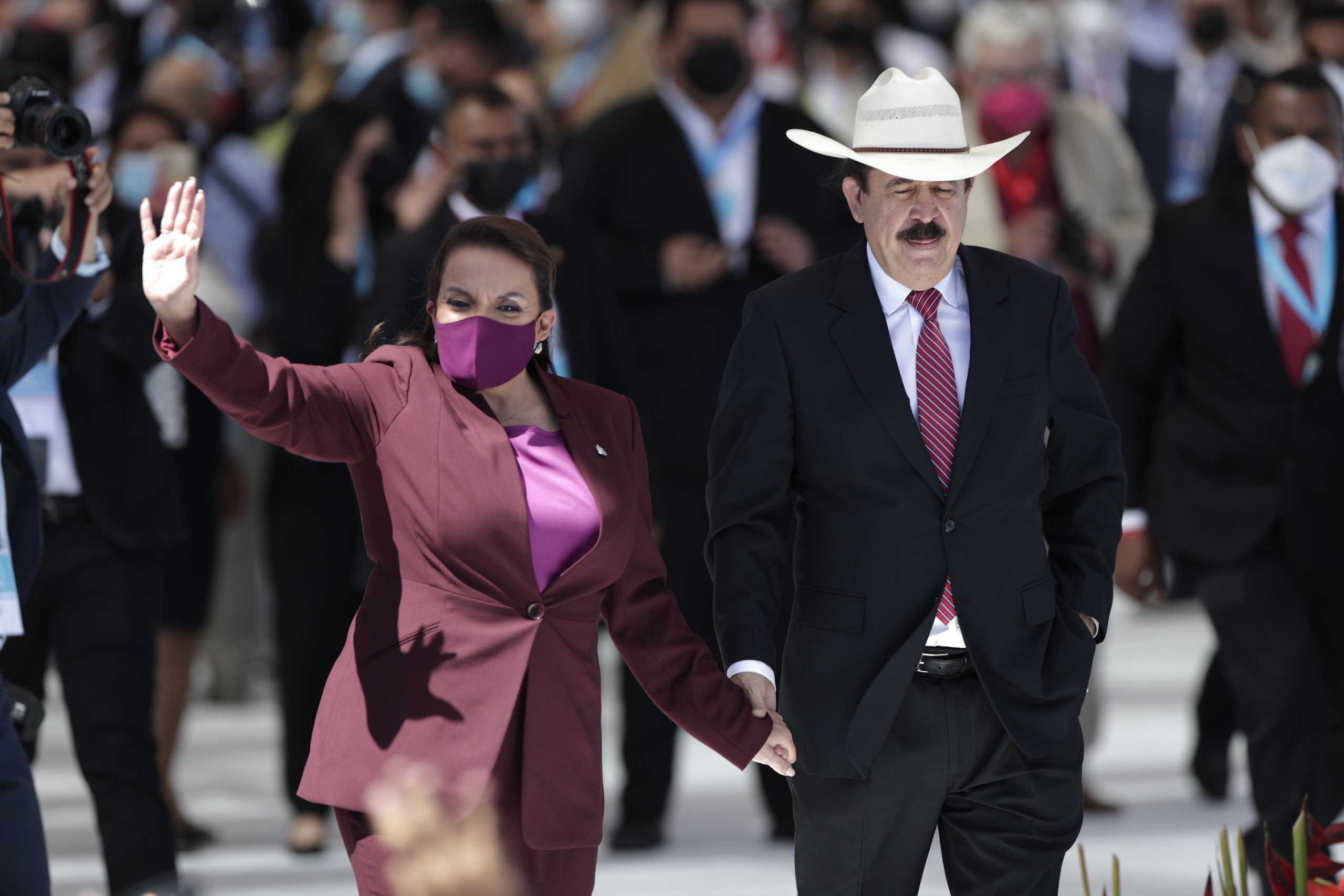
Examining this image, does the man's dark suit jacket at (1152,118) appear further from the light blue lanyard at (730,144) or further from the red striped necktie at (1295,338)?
the red striped necktie at (1295,338)

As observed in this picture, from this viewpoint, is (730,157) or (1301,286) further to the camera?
(730,157)

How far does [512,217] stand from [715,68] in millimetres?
1297

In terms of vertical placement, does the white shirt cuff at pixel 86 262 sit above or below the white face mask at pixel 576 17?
below

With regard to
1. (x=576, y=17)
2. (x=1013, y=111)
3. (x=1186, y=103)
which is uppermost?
(x=576, y=17)

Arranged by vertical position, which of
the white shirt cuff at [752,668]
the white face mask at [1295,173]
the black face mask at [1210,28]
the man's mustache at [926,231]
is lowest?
the white shirt cuff at [752,668]

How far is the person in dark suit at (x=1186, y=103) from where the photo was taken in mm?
10227

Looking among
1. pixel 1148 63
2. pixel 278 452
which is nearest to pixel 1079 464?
pixel 278 452

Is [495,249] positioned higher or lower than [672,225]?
lower

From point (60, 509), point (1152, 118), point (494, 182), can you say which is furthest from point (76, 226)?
point (1152, 118)

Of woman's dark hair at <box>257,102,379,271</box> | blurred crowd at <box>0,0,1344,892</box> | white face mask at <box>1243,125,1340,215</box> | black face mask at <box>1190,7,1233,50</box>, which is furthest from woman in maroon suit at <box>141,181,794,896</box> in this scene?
black face mask at <box>1190,7,1233,50</box>

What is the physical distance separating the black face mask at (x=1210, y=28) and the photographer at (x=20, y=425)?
7312mm

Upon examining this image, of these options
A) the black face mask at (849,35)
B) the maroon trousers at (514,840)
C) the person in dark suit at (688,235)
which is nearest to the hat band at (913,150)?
the maroon trousers at (514,840)

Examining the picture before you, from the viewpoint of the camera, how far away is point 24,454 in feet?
14.2

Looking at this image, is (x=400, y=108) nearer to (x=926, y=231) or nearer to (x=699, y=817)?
(x=699, y=817)
